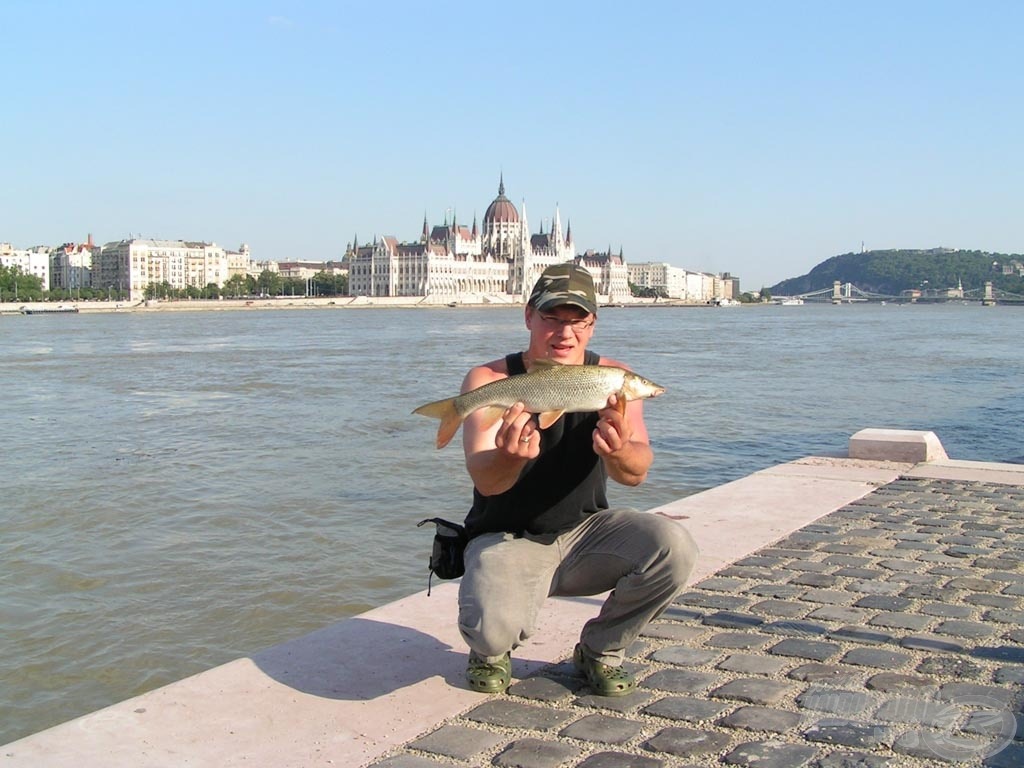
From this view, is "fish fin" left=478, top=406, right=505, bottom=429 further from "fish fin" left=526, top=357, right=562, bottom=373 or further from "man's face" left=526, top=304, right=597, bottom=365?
"man's face" left=526, top=304, right=597, bottom=365

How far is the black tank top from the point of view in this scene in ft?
12.3

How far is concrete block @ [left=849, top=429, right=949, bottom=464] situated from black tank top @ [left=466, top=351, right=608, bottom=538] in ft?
19.9

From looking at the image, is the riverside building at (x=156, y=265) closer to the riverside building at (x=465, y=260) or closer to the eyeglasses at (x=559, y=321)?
the riverside building at (x=465, y=260)

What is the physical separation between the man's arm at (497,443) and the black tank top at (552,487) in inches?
5.1

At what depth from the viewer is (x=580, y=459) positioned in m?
3.82

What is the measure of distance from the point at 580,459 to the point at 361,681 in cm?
111

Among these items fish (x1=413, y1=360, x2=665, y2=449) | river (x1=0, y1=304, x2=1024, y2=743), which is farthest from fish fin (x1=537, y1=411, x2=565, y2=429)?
river (x1=0, y1=304, x2=1024, y2=743)

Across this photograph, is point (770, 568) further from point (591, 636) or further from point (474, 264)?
point (474, 264)

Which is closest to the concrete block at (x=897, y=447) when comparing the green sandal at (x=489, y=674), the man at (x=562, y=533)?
the man at (x=562, y=533)

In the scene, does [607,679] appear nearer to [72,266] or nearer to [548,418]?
[548,418]

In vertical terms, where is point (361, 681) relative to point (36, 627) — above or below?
above

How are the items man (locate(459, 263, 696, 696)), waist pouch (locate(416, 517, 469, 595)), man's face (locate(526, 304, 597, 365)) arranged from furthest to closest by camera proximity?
waist pouch (locate(416, 517, 469, 595))
man's face (locate(526, 304, 597, 365))
man (locate(459, 263, 696, 696))

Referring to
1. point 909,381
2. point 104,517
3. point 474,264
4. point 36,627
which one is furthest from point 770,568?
point 474,264

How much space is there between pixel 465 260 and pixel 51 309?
66.6 m
